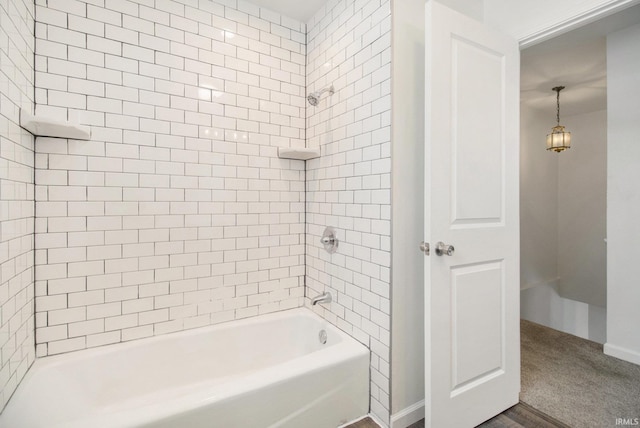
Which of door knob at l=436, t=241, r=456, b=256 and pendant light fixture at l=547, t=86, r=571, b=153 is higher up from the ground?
pendant light fixture at l=547, t=86, r=571, b=153

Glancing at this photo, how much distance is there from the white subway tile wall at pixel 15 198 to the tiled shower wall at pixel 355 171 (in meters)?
1.58

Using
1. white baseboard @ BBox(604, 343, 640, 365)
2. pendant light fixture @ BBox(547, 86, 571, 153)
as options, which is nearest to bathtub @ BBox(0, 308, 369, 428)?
white baseboard @ BBox(604, 343, 640, 365)

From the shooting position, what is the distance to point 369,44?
171 cm

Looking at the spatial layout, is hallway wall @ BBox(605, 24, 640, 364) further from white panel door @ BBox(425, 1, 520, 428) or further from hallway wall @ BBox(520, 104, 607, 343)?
hallway wall @ BBox(520, 104, 607, 343)

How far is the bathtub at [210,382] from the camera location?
4.09 ft

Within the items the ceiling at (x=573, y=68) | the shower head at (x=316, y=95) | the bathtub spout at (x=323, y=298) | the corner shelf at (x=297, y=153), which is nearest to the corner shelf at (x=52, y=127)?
the corner shelf at (x=297, y=153)

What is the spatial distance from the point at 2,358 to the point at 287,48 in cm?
234

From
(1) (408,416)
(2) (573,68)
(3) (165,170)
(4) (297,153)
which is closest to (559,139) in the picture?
(2) (573,68)

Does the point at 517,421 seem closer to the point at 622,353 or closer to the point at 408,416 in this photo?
the point at 408,416

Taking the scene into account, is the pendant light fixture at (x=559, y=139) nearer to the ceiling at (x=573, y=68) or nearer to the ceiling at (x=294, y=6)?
the ceiling at (x=573, y=68)

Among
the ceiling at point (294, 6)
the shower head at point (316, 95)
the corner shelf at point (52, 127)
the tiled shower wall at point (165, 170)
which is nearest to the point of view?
the corner shelf at point (52, 127)

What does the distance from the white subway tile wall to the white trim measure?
2532 mm

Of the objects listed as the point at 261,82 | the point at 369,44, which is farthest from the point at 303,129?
the point at 369,44

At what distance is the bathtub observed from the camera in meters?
1.25
